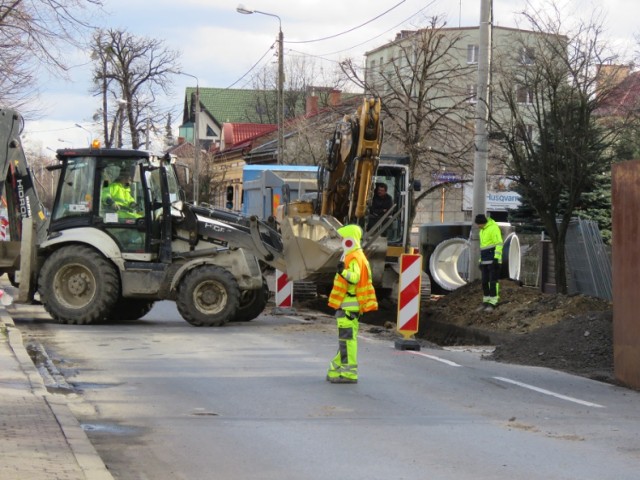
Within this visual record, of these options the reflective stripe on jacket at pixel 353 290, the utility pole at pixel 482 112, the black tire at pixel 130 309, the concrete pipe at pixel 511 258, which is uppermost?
the utility pole at pixel 482 112

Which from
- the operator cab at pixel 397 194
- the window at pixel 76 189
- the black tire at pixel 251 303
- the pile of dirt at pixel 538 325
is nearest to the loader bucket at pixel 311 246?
the black tire at pixel 251 303

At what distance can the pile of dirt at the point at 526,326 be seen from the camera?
14.1 meters

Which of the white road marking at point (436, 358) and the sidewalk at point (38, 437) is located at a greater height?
the white road marking at point (436, 358)

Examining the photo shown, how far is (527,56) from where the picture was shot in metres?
22.0

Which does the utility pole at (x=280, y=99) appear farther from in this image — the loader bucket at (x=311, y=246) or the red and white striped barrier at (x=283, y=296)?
the loader bucket at (x=311, y=246)

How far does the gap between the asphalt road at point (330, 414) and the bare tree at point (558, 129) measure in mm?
5839

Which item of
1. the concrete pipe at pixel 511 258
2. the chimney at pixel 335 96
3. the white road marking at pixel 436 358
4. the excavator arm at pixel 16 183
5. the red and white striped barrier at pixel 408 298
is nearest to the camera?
the white road marking at pixel 436 358

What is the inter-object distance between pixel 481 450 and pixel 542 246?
17.5 meters

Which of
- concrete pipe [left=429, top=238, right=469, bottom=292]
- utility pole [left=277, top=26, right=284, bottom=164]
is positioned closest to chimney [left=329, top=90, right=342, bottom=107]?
utility pole [left=277, top=26, right=284, bottom=164]

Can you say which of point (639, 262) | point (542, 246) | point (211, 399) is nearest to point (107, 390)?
point (211, 399)

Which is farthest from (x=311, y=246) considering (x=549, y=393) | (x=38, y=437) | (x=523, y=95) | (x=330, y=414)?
(x=38, y=437)

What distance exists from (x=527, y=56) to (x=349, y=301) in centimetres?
1208

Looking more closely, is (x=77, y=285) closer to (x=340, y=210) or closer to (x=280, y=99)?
(x=340, y=210)

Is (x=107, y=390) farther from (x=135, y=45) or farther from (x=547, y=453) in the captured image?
(x=135, y=45)
